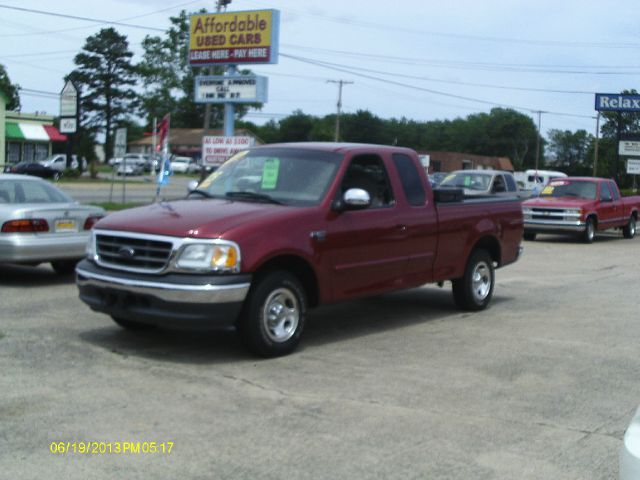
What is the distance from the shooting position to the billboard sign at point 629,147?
124 feet

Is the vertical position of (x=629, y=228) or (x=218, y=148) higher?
(x=218, y=148)

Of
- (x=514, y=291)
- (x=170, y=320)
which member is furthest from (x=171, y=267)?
(x=514, y=291)

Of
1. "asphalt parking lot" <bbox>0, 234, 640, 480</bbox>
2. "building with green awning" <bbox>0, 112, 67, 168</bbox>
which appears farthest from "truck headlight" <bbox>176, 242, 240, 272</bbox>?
"building with green awning" <bbox>0, 112, 67, 168</bbox>

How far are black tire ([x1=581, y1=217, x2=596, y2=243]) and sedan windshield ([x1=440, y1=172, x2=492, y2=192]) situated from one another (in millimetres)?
2777

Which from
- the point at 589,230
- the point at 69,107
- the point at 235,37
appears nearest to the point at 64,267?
the point at 69,107

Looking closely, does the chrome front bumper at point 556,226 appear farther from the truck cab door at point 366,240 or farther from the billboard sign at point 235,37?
the truck cab door at point 366,240

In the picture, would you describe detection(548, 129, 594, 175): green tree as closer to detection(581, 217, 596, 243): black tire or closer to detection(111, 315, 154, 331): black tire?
detection(581, 217, 596, 243): black tire

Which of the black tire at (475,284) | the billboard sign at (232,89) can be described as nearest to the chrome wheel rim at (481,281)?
the black tire at (475,284)

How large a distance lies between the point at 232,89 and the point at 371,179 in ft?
63.9

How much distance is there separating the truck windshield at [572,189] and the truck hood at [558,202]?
47 centimetres

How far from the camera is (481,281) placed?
10617mm

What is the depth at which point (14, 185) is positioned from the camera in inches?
470

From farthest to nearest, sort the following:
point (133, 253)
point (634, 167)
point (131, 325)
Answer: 1. point (634, 167)
2. point (131, 325)
3. point (133, 253)

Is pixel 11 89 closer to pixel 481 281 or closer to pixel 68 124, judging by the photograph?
pixel 68 124
